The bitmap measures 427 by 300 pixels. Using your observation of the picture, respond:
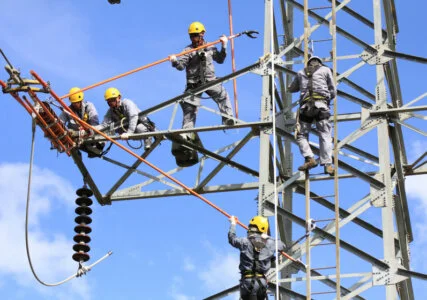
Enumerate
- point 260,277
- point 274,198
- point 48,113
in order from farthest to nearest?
point 48,113 → point 274,198 → point 260,277

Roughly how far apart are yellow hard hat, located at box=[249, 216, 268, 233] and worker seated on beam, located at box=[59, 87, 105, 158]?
4599mm

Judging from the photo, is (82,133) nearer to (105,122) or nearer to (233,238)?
(105,122)

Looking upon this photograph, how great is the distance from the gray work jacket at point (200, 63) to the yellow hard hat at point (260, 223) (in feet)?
13.8

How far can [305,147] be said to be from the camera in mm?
20438

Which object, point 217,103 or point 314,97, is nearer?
point 314,97

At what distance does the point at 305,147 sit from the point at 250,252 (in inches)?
78.7

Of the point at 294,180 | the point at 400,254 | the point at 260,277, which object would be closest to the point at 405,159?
the point at 400,254

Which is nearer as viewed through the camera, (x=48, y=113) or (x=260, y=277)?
(x=260, y=277)

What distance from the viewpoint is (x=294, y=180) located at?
21266 mm

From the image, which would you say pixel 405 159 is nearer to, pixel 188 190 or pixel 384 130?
pixel 384 130

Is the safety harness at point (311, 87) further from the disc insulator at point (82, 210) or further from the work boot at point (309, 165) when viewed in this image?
the disc insulator at point (82, 210)

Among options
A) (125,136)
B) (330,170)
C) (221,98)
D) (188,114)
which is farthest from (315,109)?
(125,136)

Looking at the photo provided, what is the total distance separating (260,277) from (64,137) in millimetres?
5438

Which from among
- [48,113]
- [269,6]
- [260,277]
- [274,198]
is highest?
[269,6]
